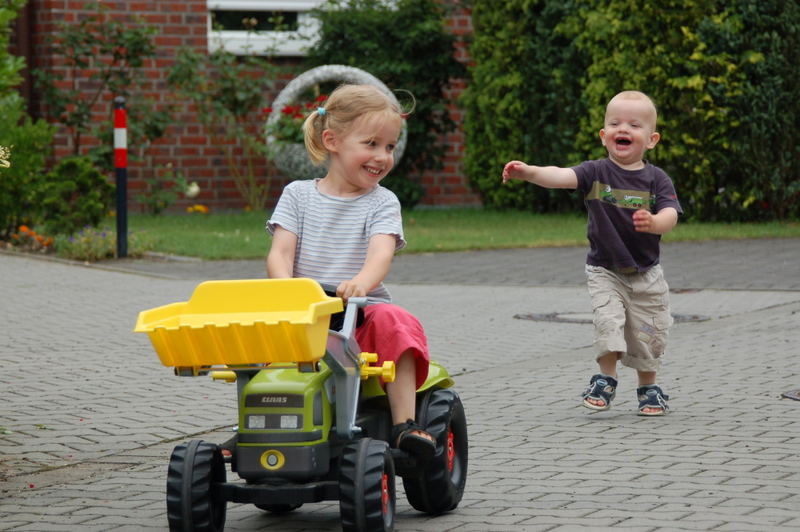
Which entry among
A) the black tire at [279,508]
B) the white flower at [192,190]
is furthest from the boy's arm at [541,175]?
the white flower at [192,190]

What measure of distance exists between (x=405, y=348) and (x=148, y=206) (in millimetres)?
15032

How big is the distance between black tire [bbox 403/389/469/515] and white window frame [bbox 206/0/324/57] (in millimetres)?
14965

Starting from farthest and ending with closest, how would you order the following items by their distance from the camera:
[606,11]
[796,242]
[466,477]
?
[606,11] → [796,242] → [466,477]

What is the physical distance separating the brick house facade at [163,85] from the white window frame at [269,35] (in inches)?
9.4

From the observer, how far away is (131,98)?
18969 mm

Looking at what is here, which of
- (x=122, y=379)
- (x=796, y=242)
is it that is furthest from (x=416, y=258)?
(x=122, y=379)

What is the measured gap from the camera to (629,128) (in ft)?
20.6

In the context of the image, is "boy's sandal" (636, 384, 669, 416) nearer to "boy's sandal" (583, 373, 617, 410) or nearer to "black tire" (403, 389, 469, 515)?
"boy's sandal" (583, 373, 617, 410)

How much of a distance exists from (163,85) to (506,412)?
13850 mm

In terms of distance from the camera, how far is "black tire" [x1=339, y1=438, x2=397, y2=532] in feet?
13.1

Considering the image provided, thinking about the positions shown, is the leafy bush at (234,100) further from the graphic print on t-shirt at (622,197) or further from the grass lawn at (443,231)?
the graphic print on t-shirt at (622,197)

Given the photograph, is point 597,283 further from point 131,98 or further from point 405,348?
point 131,98

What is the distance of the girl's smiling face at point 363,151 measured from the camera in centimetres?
Answer: 447

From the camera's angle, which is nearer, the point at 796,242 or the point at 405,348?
the point at 405,348
